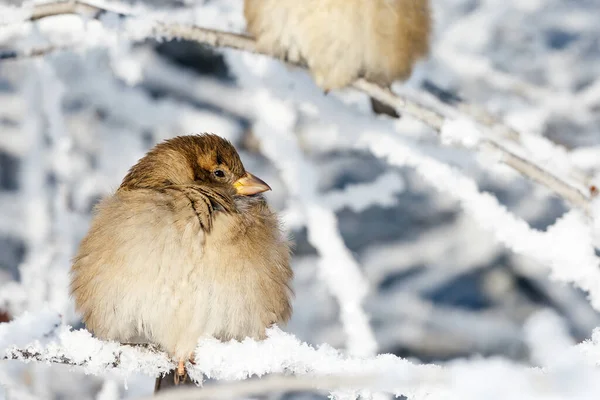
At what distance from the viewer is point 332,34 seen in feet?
15.8

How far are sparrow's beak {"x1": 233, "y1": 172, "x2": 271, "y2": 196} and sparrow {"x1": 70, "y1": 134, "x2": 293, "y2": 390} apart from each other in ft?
0.24

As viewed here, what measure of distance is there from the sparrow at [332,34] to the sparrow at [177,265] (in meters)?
1.70

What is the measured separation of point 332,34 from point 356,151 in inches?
86.1

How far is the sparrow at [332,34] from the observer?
4.79 metres

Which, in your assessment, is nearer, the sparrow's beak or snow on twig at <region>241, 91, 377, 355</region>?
the sparrow's beak

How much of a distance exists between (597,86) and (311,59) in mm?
2148

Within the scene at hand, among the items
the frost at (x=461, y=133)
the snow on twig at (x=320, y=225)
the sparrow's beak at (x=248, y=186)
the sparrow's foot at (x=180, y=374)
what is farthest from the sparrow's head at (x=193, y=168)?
the snow on twig at (x=320, y=225)

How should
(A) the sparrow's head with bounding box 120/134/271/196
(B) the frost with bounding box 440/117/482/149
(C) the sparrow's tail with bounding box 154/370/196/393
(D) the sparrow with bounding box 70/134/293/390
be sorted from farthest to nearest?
(B) the frost with bounding box 440/117/482/149 < (A) the sparrow's head with bounding box 120/134/271/196 < (C) the sparrow's tail with bounding box 154/370/196/393 < (D) the sparrow with bounding box 70/134/293/390

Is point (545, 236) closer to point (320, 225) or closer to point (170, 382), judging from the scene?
point (170, 382)

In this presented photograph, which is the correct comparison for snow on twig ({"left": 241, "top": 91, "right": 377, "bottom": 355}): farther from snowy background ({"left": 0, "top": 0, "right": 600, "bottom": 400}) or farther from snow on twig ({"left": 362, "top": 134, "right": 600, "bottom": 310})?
snow on twig ({"left": 362, "top": 134, "right": 600, "bottom": 310})

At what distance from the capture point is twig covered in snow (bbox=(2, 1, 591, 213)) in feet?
11.1

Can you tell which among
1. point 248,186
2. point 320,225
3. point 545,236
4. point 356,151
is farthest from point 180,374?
point 356,151

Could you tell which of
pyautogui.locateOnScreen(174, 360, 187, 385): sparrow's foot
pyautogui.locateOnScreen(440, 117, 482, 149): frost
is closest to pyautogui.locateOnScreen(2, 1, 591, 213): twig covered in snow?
pyautogui.locateOnScreen(440, 117, 482, 149): frost

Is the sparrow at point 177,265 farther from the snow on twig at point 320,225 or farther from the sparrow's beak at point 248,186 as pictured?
the snow on twig at point 320,225
